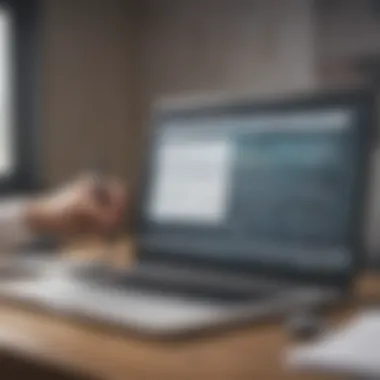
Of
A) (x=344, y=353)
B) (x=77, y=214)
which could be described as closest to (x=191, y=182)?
(x=77, y=214)

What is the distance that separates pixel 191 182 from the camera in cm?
143

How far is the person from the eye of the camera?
1.61 m

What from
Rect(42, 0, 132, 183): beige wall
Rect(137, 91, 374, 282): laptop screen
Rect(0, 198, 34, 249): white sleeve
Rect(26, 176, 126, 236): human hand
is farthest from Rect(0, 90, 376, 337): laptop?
Rect(42, 0, 132, 183): beige wall

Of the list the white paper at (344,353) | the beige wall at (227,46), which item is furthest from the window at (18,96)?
the white paper at (344,353)

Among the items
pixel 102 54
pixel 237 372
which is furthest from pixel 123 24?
pixel 237 372

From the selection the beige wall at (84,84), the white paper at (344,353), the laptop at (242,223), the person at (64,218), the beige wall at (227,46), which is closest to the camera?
the white paper at (344,353)

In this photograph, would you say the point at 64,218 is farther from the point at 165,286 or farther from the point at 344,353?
the point at 344,353

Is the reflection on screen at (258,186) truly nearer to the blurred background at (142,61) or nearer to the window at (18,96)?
the blurred background at (142,61)

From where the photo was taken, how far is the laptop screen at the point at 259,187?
120 centimetres

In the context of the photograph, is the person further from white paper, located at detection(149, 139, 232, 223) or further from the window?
the window

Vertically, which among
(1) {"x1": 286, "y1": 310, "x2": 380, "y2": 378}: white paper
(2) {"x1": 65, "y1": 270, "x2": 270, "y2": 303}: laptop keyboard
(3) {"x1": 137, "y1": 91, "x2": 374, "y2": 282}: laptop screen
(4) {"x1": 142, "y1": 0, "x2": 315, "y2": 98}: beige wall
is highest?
(4) {"x1": 142, "y1": 0, "x2": 315, "y2": 98}: beige wall

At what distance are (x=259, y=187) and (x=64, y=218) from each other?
439mm

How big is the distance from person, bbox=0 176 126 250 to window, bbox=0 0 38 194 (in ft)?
1.89

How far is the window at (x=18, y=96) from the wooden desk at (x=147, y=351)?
117 centimetres
